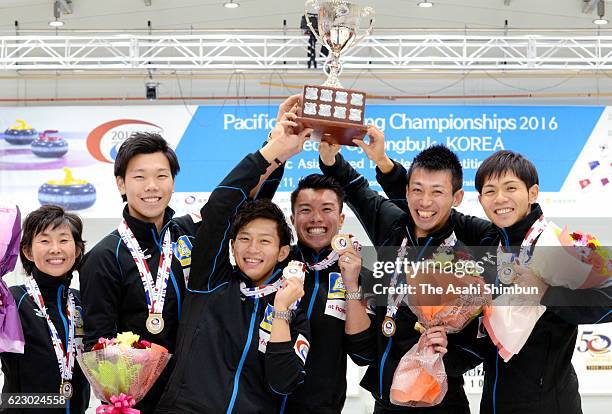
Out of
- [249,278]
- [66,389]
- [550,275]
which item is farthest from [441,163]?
[66,389]

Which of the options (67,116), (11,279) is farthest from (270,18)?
(11,279)

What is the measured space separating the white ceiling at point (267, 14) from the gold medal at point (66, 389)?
8088 mm

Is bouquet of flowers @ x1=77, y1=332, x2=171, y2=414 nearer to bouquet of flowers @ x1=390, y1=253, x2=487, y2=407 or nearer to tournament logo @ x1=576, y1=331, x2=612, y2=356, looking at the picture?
bouquet of flowers @ x1=390, y1=253, x2=487, y2=407

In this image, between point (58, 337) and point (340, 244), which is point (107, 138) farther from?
point (340, 244)

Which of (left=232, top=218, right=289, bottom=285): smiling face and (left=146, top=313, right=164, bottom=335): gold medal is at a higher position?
(left=232, top=218, right=289, bottom=285): smiling face

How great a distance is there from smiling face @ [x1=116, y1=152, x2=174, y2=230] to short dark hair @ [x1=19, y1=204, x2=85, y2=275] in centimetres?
50

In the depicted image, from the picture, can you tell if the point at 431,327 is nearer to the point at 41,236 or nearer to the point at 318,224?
the point at 318,224

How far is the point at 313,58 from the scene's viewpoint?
8.97 metres

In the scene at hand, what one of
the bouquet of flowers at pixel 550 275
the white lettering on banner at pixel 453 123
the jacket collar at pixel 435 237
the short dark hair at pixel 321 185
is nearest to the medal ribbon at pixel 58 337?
the short dark hair at pixel 321 185

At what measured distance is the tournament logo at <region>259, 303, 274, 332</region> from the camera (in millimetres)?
2588

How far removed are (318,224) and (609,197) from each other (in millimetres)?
7581

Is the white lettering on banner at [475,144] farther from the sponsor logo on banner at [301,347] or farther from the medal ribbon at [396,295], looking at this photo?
the sponsor logo on banner at [301,347]

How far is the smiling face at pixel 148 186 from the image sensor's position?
2787mm

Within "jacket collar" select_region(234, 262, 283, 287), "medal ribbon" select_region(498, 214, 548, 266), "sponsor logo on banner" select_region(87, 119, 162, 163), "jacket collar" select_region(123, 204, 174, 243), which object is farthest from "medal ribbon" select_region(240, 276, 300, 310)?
"sponsor logo on banner" select_region(87, 119, 162, 163)
